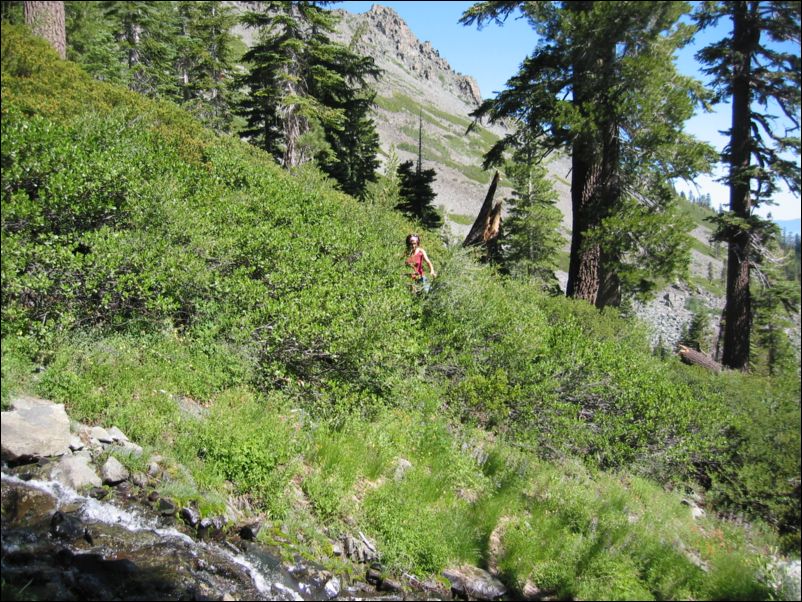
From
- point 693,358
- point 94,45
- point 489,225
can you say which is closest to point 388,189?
point 693,358

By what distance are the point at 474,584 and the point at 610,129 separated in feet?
29.3

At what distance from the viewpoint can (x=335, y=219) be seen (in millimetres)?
11102

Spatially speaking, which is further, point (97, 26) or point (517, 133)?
point (97, 26)

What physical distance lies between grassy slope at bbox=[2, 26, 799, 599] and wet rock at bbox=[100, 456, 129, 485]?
0.44 m

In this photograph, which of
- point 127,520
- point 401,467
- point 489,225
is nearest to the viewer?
point 127,520

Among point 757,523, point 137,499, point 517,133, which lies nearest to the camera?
point 757,523

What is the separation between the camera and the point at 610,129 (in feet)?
35.6

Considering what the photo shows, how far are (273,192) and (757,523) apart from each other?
9.47m

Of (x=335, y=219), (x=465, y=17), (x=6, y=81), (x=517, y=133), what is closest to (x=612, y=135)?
(x=517, y=133)

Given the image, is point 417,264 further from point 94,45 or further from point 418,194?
point 418,194

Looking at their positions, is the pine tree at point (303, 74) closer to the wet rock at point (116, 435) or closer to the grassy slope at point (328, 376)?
the grassy slope at point (328, 376)

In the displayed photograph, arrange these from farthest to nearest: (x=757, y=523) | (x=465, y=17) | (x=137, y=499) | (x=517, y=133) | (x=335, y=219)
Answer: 1. (x=517, y=133)
2. (x=335, y=219)
3. (x=465, y=17)
4. (x=137, y=499)
5. (x=757, y=523)

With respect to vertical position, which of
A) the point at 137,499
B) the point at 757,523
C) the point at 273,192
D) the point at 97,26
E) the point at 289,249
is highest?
the point at 97,26

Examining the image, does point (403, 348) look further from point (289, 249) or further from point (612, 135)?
point (612, 135)
